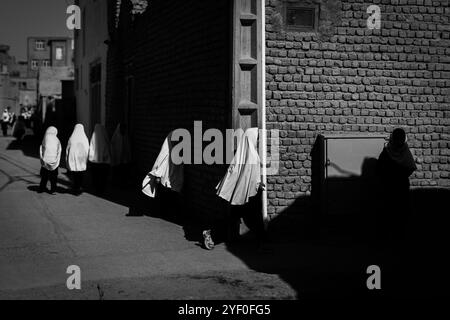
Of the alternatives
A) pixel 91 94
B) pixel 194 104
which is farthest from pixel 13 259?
pixel 91 94

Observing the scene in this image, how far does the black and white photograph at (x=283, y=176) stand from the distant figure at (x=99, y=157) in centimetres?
220

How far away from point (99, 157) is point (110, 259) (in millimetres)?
5874

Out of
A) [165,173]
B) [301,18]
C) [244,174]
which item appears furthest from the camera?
[165,173]

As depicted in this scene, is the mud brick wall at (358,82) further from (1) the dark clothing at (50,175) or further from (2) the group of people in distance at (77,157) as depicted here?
(1) the dark clothing at (50,175)

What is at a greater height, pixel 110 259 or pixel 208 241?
pixel 208 241

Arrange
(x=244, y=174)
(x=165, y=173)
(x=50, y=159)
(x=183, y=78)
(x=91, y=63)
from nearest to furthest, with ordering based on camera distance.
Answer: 1. (x=244, y=174)
2. (x=165, y=173)
3. (x=183, y=78)
4. (x=50, y=159)
5. (x=91, y=63)

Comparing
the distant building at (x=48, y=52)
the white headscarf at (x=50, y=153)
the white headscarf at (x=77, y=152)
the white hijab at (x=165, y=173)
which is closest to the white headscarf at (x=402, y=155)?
the white hijab at (x=165, y=173)

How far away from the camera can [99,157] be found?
41.2 feet

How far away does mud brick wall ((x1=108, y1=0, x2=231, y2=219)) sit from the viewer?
8.58 m

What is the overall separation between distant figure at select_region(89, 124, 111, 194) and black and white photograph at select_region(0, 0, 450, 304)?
2.20 m

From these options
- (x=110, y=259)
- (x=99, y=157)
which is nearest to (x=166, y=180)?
(x=110, y=259)

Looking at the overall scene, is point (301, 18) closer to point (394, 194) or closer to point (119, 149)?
point (394, 194)
